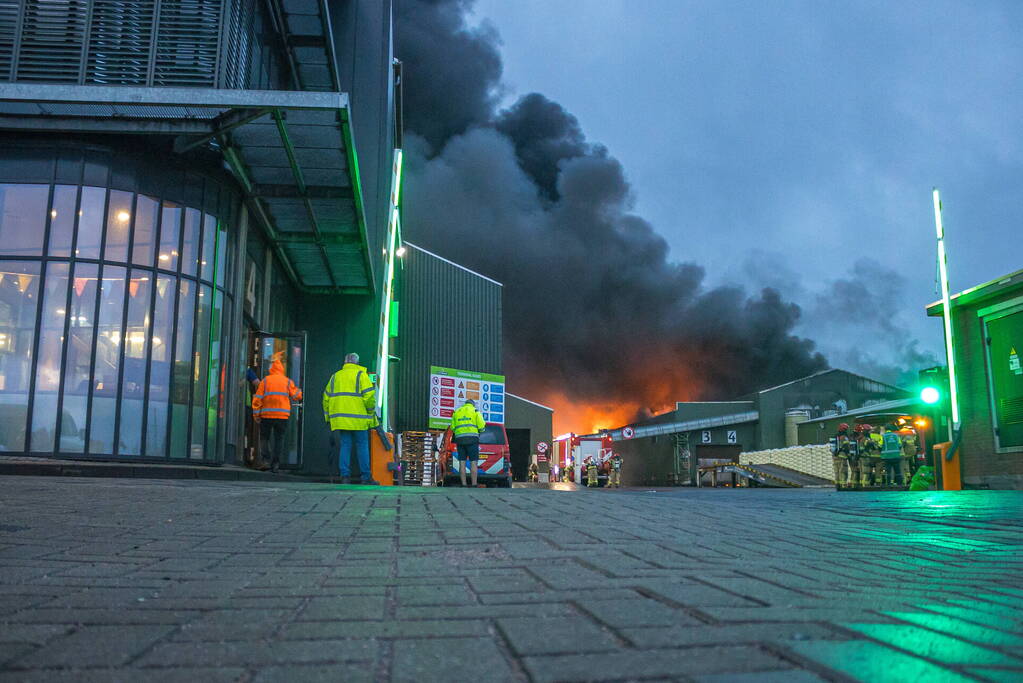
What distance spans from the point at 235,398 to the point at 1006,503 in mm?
11039

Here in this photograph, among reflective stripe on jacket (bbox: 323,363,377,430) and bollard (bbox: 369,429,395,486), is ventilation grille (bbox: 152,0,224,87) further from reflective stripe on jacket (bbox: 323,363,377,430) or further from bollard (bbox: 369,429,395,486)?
bollard (bbox: 369,429,395,486)

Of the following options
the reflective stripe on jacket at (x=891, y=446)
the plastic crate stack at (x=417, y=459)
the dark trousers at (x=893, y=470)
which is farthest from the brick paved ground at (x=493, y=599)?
the plastic crate stack at (x=417, y=459)

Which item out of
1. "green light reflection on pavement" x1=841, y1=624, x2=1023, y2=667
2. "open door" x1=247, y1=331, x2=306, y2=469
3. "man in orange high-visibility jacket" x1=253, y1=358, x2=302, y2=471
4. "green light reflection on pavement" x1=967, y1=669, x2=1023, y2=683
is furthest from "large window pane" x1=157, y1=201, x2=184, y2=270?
"green light reflection on pavement" x1=967, y1=669, x2=1023, y2=683

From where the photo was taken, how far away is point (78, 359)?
11266mm

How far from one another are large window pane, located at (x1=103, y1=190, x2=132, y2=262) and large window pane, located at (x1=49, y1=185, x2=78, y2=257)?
437 mm

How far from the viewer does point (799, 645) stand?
212 centimetres

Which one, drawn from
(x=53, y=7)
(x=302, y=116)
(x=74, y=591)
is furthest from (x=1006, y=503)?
(x=53, y=7)

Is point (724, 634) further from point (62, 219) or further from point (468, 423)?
point (468, 423)

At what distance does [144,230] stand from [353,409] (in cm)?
389

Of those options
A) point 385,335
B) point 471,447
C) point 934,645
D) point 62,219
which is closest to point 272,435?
point 471,447

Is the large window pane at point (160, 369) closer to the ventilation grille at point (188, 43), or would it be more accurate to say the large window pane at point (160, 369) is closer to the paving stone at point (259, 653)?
the ventilation grille at point (188, 43)

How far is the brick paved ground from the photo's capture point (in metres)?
1.97

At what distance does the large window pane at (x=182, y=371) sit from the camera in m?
12.0

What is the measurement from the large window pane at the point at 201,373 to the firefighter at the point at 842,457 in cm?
1288
